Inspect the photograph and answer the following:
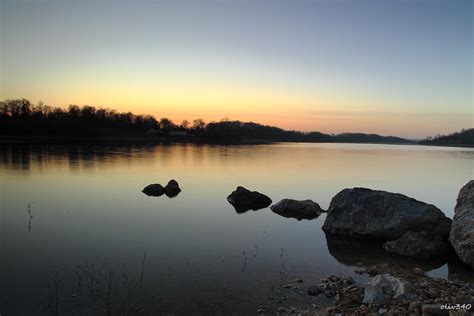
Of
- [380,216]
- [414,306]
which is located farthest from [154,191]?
[414,306]

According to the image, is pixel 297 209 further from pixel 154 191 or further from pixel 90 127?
pixel 90 127

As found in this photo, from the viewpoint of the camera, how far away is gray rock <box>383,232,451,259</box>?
11328 millimetres

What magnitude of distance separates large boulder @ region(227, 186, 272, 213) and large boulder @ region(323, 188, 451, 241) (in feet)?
18.1

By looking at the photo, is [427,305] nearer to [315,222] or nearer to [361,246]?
[361,246]

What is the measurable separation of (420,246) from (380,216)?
2374mm

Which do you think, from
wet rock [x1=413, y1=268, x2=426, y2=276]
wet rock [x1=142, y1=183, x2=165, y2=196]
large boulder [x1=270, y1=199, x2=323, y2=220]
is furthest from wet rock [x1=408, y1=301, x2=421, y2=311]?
wet rock [x1=142, y1=183, x2=165, y2=196]

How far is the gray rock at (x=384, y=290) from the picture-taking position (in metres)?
7.29

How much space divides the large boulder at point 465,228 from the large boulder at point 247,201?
10.0 m

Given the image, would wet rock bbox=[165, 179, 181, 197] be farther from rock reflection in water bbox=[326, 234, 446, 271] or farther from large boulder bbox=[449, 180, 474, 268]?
large boulder bbox=[449, 180, 474, 268]

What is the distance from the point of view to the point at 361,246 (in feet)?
41.9

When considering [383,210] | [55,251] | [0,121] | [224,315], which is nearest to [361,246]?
[383,210]

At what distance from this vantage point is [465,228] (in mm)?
10977

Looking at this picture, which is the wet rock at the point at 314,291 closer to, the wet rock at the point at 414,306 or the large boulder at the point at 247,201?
the wet rock at the point at 414,306

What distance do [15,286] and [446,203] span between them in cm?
2419
